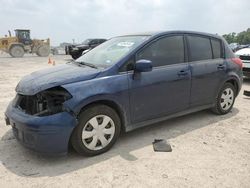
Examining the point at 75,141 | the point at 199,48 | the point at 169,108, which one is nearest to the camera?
the point at 75,141

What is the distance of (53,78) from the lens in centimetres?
Answer: 378

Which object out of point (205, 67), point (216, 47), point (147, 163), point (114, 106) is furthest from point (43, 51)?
point (147, 163)

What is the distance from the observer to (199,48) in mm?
5109

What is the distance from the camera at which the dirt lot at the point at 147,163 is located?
3209 millimetres

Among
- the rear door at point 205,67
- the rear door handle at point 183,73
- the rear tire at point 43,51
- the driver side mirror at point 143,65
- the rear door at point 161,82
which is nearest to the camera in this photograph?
the driver side mirror at point 143,65

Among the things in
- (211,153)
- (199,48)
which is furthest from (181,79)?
(211,153)

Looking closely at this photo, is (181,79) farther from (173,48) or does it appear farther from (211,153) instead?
(211,153)

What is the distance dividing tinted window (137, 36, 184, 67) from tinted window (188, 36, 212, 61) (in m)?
0.24

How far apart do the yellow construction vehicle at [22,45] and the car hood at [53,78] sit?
76.9 ft

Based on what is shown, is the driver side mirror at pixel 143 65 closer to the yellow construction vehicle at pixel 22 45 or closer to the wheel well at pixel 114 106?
the wheel well at pixel 114 106

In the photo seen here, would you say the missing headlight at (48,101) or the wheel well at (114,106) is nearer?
the missing headlight at (48,101)

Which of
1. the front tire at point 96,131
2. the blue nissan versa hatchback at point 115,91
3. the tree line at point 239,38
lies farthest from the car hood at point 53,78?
the tree line at point 239,38

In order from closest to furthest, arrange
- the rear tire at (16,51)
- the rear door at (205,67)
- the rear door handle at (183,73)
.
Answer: the rear door handle at (183,73)
the rear door at (205,67)
the rear tire at (16,51)

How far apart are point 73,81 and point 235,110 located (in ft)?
12.8
